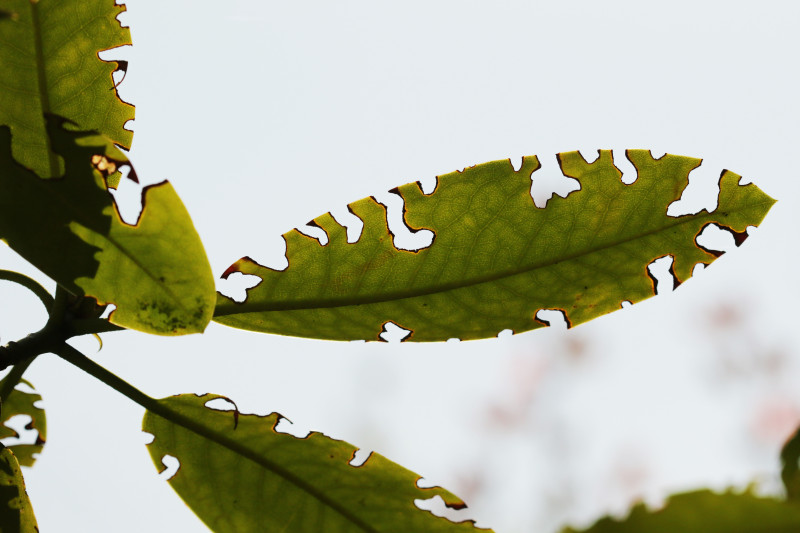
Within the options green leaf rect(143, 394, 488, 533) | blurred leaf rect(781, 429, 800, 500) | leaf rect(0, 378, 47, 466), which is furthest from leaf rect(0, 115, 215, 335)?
blurred leaf rect(781, 429, 800, 500)

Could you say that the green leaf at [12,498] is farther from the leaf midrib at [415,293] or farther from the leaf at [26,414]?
the leaf midrib at [415,293]

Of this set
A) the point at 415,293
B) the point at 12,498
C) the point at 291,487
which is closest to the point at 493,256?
the point at 415,293

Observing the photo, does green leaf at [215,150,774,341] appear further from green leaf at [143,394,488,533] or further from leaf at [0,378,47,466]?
leaf at [0,378,47,466]

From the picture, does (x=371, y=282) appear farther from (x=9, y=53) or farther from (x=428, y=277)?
(x=9, y=53)

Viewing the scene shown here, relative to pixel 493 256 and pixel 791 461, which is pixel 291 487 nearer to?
pixel 493 256

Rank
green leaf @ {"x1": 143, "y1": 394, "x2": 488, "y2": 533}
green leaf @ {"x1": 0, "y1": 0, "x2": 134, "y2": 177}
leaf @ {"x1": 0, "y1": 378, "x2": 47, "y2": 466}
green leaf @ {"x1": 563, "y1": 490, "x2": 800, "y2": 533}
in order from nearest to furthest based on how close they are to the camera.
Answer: green leaf @ {"x1": 563, "y1": 490, "x2": 800, "y2": 533} → green leaf @ {"x1": 0, "y1": 0, "x2": 134, "y2": 177} → green leaf @ {"x1": 143, "y1": 394, "x2": 488, "y2": 533} → leaf @ {"x1": 0, "y1": 378, "x2": 47, "y2": 466}

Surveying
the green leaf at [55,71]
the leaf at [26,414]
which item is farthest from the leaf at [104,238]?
the leaf at [26,414]

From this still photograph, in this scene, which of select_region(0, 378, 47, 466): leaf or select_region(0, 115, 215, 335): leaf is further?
select_region(0, 378, 47, 466): leaf
